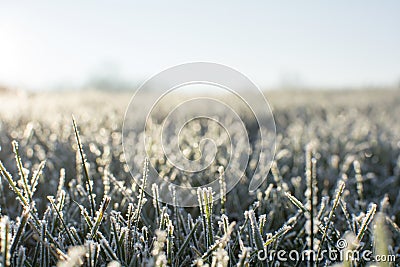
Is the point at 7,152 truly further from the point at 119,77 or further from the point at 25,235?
the point at 119,77

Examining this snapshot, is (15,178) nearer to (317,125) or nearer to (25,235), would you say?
(25,235)

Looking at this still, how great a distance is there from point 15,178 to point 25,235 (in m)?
0.56

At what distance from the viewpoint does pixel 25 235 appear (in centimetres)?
123

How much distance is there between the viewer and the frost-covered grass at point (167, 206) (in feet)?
3.35

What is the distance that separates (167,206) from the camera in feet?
4.85

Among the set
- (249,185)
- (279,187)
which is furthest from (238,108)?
(279,187)

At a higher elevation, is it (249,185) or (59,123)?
(59,123)

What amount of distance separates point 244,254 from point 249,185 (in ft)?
3.26

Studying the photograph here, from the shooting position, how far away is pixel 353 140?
2711 mm

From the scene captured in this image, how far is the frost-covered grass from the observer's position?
1022 millimetres

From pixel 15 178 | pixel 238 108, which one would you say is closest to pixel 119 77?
pixel 238 108

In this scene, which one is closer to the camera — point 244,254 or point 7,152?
point 244,254

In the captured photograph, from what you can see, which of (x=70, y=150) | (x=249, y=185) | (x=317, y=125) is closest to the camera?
(x=249, y=185)

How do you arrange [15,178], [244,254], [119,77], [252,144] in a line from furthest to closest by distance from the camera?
[119,77], [252,144], [15,178], [244,254]
